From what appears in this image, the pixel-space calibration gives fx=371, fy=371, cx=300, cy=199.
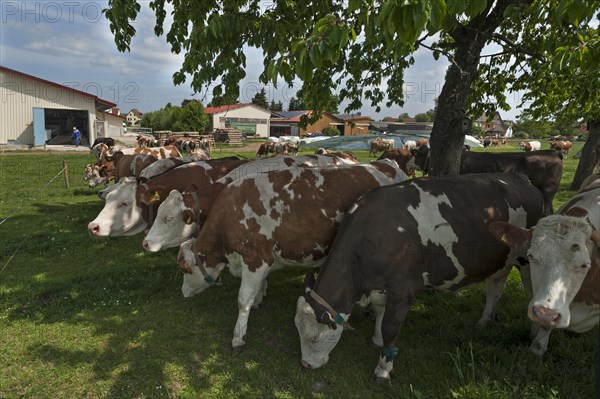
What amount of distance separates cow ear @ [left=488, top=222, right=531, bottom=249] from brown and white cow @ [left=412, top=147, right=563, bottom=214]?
812cm

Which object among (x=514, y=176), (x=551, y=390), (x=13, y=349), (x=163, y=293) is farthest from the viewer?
(x=163, y=293)

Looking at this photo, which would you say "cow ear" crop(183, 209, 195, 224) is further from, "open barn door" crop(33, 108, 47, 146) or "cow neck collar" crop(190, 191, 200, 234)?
"open barn door" crop(33, 108, 47, 146)

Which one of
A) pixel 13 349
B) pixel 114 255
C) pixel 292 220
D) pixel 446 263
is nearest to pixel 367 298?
pixel 446 263

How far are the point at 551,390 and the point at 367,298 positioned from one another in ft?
5.73

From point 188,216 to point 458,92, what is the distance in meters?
4.47

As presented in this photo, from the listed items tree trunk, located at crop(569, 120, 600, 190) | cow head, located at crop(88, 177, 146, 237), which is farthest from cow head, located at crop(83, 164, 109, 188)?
tree trunk, located at crop(569, 120, 600, 190)

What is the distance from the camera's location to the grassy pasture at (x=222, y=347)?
11.7 ft

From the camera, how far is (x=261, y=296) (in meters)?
5.44

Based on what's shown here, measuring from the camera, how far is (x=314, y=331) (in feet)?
12.2

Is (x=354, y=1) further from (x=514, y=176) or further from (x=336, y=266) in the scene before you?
(x=514, y=176)

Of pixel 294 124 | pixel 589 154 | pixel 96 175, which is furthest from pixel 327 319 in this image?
pixel 294 124

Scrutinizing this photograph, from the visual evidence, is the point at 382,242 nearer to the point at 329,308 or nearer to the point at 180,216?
the point at 329,308

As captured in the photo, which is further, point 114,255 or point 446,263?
point 114,255

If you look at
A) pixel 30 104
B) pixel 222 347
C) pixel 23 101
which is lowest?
pixel 222 347
